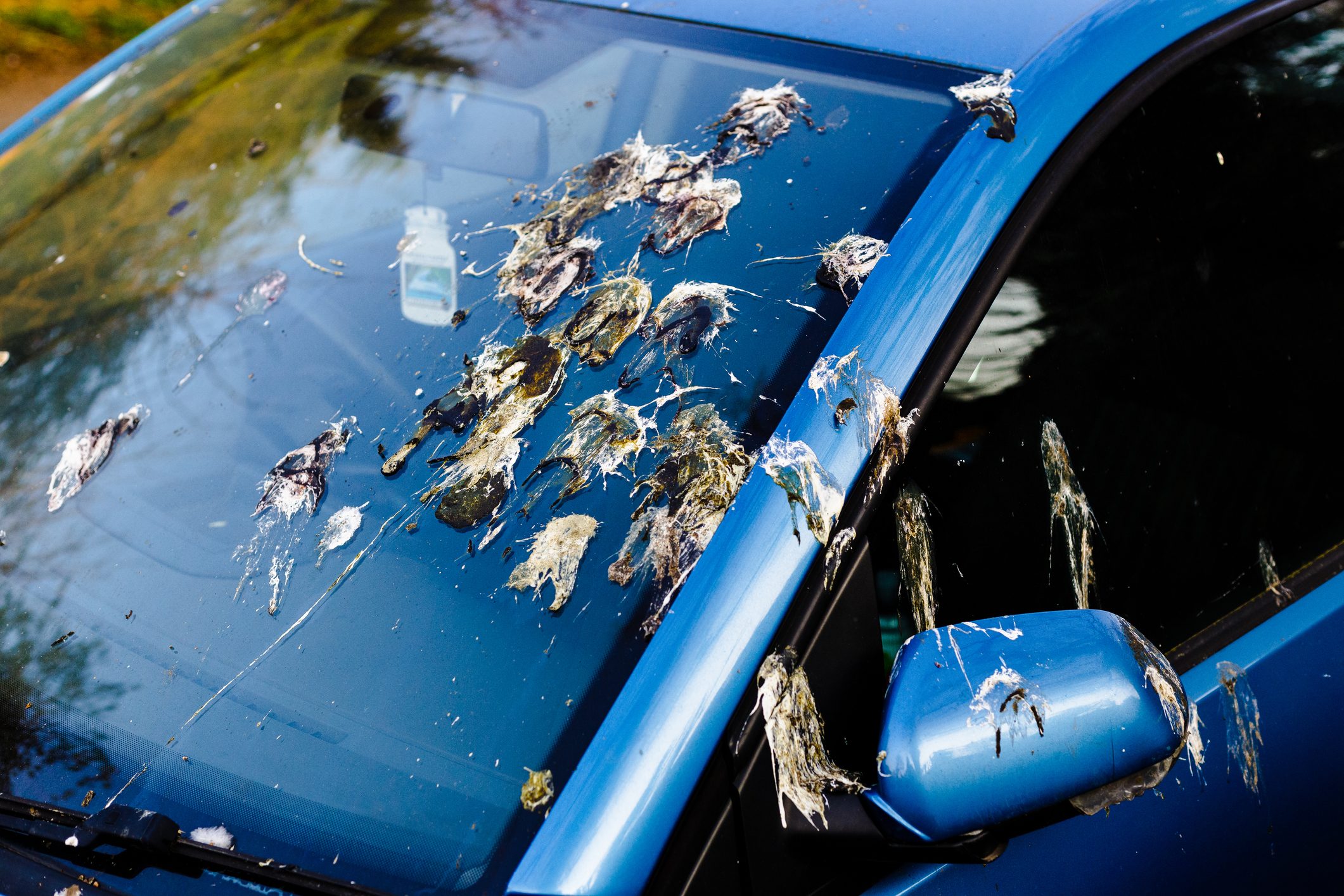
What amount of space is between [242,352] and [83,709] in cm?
50

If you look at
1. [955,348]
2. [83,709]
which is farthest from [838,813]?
[83,709]

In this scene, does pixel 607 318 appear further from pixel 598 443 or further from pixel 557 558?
pixel 557 558

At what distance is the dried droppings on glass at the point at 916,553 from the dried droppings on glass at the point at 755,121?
55 centimetres

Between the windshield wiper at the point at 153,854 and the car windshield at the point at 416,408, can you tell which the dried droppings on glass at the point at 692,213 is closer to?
the car windshield at the point at 416,408

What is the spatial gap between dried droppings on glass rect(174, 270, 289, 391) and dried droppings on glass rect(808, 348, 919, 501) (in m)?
0.84

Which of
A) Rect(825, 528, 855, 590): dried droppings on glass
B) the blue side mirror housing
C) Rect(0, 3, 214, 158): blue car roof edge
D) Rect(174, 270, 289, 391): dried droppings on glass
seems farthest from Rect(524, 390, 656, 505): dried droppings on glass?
Rect(0, 3, 214, 158): blue car roof edge

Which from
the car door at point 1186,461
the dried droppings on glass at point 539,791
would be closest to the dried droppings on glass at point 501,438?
the dried droppings on glass at point 539,791

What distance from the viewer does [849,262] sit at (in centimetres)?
107

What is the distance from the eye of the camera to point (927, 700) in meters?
0.83

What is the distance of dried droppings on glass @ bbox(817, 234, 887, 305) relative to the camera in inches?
41.3

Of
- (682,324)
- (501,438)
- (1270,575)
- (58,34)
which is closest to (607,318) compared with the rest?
(682,324)

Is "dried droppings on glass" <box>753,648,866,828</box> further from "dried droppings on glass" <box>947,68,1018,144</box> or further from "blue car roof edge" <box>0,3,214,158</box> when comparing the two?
"blue car roof edge" <box>0,3,214,158</box>

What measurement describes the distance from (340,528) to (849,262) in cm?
67

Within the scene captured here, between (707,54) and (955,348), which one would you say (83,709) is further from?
(707,54)
